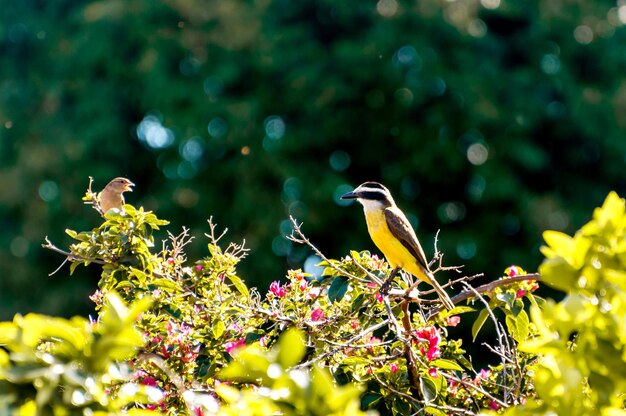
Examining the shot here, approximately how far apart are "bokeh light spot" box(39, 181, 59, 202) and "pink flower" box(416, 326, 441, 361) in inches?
421

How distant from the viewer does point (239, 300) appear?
12.9 ft

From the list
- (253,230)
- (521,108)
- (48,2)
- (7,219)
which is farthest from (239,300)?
(48,2)

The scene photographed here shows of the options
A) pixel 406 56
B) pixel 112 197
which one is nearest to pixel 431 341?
pixel 112 197

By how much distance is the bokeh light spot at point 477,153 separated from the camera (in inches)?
521

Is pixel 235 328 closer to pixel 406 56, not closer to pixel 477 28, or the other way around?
pixel 406 56

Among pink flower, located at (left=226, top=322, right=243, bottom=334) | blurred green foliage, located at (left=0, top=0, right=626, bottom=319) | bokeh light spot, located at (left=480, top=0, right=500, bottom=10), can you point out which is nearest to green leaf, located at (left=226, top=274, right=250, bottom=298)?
pink flower, located at (left=226, top=322, right=243, bottom=334)

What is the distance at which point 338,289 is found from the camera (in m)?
3.69

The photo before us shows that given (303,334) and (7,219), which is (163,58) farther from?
(303,334)

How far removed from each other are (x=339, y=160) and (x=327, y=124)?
613 mm

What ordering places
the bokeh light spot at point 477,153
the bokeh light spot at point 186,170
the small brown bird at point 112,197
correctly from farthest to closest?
1. the bokeh light spot at point 186,170
2. the bokeh light spot at point 477,153
3. the small brown bird at point 112,197

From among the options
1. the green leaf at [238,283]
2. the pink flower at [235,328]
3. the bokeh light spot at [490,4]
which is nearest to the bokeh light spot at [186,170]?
the bokeh light spot at [490,4]

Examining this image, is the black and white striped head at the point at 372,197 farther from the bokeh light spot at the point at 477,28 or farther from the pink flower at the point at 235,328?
the bokeh light spot at the point at 477,28

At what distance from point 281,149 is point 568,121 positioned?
388cm

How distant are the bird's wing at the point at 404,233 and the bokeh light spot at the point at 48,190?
896 centimetres
